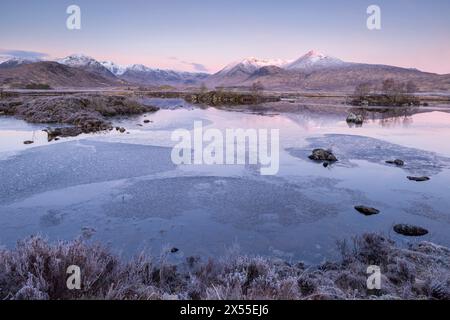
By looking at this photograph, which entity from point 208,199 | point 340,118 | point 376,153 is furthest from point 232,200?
point 340,118

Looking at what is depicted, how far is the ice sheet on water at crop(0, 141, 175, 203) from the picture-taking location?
10648 mm

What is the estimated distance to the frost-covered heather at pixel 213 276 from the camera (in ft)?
13.6

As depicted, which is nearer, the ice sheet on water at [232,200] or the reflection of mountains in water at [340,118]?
the ice sheet on water at [232,200]

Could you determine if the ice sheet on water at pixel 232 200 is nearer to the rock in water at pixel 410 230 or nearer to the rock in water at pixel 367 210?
the rock in water at pixel 367 210

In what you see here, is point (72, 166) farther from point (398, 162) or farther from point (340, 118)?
point (340, 118)

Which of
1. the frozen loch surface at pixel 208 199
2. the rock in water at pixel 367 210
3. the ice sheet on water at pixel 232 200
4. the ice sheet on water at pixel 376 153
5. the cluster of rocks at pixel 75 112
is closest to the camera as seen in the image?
the frozen loch surface at pixel 208 199

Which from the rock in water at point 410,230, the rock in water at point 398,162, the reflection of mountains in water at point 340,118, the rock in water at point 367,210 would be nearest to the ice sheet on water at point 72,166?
the rock in water at point 367,210

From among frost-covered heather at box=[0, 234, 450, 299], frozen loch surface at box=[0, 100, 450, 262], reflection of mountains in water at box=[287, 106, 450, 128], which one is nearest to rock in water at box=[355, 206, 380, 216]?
frozen loch surface at box=[0, 100, 450, 262]

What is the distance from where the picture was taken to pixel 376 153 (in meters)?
16.8

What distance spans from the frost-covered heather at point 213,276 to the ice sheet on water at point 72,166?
5881mm

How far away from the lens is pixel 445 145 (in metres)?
19.8

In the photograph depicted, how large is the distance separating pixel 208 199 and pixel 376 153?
10.9m
